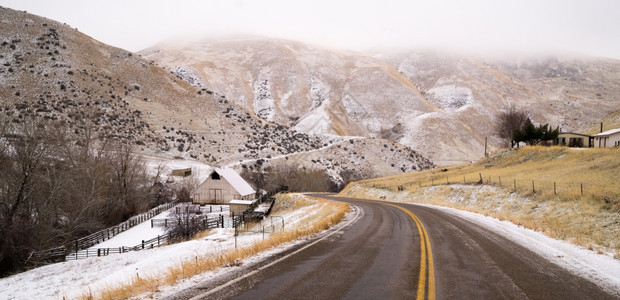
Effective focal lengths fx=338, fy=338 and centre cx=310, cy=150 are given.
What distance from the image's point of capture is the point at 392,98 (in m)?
159

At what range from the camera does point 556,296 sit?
5.67 m

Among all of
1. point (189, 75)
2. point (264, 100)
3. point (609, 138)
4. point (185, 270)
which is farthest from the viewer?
point (264, 100)

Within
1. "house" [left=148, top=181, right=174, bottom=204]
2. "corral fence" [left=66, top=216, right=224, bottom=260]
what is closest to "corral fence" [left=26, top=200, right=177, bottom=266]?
"corral fence" [left=66, top=216, right=224, bottom=260]

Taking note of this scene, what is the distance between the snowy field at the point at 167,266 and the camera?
726cm

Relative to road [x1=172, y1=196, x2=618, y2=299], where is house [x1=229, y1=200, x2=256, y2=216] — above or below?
below

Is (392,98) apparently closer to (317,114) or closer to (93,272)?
(317,114)

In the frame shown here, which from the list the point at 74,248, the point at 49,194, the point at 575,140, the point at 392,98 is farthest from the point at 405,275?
the point at 392,98

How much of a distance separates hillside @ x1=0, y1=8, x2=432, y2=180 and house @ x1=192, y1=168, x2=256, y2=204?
2058cm

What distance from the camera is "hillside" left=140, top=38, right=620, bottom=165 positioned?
133250mm

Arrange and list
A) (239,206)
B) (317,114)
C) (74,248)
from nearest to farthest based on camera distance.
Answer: (74,248) → (239,206) → (317,114)

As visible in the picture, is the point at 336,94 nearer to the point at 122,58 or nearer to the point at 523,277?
the point at 122,58

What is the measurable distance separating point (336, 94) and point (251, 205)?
5100 inches

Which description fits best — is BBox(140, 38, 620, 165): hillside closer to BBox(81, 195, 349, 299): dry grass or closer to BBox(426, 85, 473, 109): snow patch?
BBox(426, 85, 473, 109): snow patch

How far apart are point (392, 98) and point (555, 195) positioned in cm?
14271
